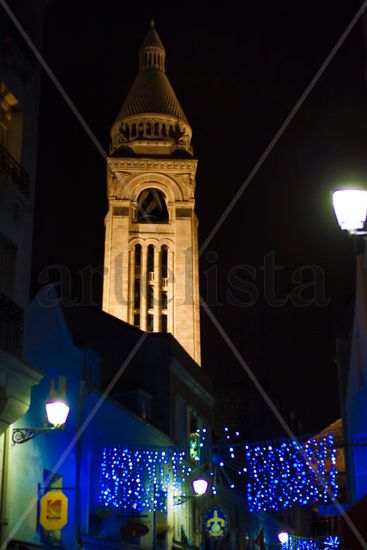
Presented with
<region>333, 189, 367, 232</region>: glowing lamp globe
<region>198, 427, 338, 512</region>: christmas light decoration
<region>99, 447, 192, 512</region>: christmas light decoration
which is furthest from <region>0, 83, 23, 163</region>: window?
<region>99, 447, 192, 512</region>: christmas light decoration

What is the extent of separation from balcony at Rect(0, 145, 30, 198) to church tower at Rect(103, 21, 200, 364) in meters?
57.7

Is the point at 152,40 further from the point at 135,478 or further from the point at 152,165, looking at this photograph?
the point at 135,478

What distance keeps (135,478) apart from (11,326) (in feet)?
36.6

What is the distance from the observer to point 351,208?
10.4 meters

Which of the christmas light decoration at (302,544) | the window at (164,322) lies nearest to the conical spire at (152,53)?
the window at (164,322)

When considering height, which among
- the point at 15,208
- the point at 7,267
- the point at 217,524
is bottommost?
the point at 217,524

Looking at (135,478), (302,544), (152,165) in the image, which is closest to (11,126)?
(135,478)

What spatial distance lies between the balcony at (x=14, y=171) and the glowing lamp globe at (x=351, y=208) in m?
9.16

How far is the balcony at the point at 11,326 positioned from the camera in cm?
1688

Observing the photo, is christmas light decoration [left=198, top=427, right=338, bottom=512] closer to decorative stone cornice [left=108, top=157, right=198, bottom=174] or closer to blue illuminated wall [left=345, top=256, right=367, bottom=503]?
blue illuminated wall [left=345, top=256, right=367, bottom=503]

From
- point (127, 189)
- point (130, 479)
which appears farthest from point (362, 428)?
point (127, 189)

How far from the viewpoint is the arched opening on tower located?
83.2 meters

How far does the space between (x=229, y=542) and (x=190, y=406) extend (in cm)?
1123

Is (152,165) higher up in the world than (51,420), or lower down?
higher up
